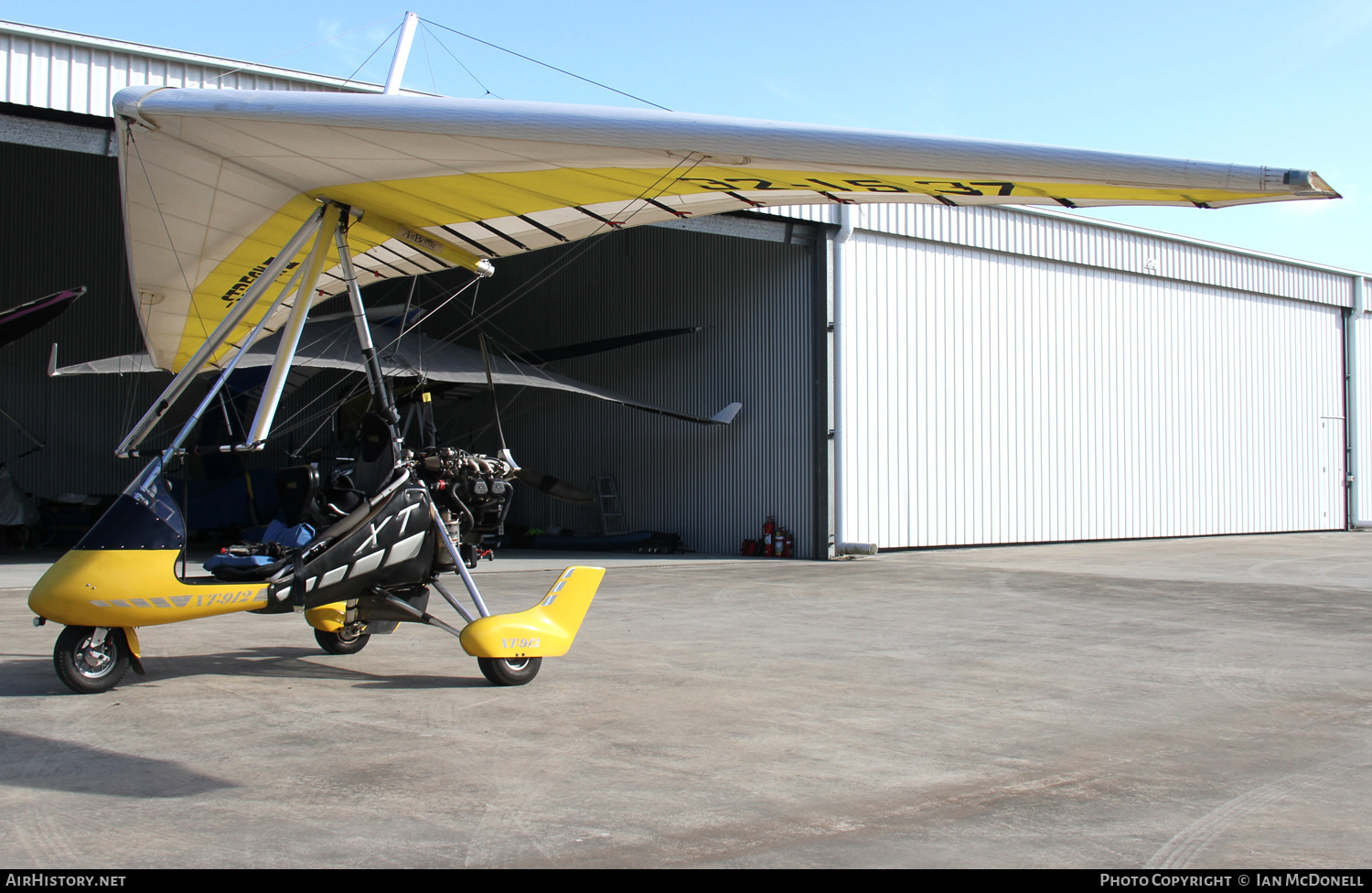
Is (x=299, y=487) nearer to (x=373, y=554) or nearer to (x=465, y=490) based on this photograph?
(x=373, y=554)

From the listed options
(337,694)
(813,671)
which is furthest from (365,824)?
(813,671)

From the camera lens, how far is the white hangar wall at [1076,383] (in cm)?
1716

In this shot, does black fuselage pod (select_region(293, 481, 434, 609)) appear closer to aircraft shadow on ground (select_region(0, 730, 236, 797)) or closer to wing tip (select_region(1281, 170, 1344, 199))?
aircraft shadow on ground (select_region(0, 730, 236, 797))

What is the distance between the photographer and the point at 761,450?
17.5 meters

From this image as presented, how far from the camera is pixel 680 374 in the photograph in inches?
757

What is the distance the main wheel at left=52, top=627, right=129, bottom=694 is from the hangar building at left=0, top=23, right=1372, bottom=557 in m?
8.47

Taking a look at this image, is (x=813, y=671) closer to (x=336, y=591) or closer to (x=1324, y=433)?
(x=336, y=591)

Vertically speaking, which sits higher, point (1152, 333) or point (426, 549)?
point (1152, 333)

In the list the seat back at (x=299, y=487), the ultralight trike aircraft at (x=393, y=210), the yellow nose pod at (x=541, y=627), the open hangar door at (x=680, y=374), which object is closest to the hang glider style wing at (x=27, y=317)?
the open hangar door at (x=680, y=374)

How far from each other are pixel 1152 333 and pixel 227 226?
1926 cm

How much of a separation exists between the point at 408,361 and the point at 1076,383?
40.5ft

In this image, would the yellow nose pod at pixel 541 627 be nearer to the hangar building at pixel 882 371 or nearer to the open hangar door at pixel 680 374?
the hangar building at pixel 882 371

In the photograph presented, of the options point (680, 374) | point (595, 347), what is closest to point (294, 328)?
point (680, 374)

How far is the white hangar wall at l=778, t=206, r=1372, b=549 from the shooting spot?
17156mm
